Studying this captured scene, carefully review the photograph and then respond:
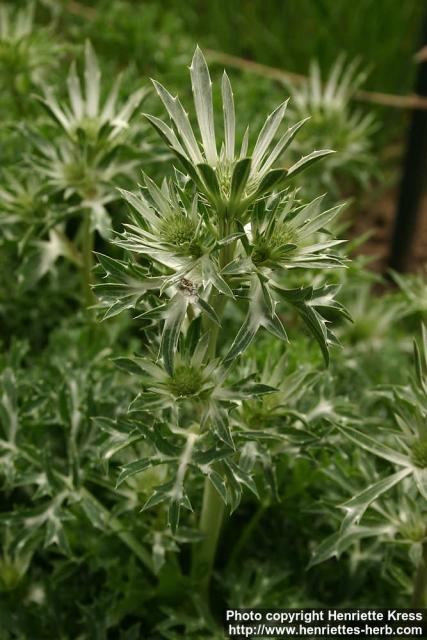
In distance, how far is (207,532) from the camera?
139 centimetres

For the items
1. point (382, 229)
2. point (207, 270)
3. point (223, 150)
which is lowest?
point (382, 229)

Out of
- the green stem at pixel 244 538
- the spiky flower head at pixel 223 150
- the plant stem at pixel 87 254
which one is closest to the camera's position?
the spiky flower head at pixel 223 150

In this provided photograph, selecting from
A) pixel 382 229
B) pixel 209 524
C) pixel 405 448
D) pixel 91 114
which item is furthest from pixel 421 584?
pixel 382 229

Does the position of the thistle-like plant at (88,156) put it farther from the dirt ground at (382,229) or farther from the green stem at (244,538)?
the dirt ground at (382,229)

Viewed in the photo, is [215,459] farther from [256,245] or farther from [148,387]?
[256,245]

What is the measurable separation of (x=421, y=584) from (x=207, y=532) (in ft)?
1.21

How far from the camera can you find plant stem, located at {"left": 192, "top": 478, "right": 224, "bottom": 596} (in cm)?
133

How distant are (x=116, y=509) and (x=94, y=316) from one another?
467mm

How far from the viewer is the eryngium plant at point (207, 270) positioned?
105cm

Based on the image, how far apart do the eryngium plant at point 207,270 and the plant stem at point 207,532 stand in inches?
4.7

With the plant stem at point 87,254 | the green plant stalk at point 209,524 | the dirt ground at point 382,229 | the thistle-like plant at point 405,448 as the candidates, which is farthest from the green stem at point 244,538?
the dirt ground at point 382,229

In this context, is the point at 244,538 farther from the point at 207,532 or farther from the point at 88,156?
the point at 88,156

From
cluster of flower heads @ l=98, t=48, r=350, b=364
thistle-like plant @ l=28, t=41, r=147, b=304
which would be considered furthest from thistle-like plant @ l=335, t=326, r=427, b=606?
thistle-like plant @ l=28, t=41, r=147, b=304

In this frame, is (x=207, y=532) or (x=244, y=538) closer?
(x=207, y=532)
